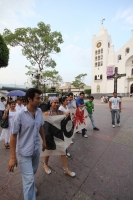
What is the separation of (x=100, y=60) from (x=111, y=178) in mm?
40519

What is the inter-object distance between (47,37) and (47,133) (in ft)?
51.8

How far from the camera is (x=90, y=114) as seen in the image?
14.7ft

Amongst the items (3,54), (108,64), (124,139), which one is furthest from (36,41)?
(108,64)

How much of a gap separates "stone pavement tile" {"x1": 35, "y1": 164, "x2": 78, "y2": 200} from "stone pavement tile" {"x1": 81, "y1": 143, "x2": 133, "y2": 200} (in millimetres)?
243

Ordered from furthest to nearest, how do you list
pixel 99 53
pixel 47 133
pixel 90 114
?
1. pixel 99 53
2. pixel 90 114
3. pixel 47 133

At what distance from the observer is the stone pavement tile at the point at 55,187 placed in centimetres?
168

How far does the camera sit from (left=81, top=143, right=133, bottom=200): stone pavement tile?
5.66ft

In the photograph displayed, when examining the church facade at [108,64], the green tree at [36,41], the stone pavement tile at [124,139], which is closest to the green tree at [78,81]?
the church facade at [108,64]

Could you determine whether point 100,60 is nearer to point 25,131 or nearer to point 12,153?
point 25,131

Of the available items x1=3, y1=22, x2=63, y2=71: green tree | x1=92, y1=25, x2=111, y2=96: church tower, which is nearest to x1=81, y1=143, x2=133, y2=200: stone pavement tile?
x1=3, y1=22, x2=63, y2=71: green tree

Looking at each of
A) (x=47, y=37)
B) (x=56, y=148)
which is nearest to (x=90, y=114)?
(x=56, y=148)

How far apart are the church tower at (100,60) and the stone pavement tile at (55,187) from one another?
1446 inches

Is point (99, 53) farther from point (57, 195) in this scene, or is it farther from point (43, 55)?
point (57, 195)

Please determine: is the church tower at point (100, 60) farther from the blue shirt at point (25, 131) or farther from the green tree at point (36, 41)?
the blue shirt at point (25, 131)
